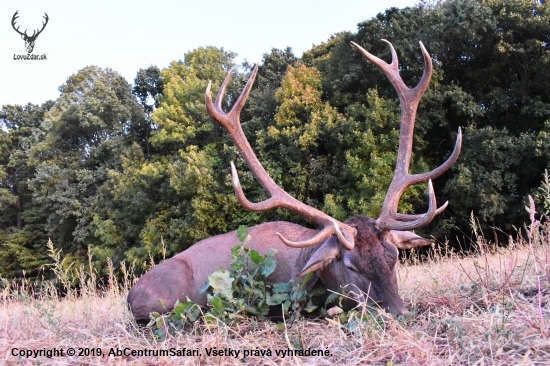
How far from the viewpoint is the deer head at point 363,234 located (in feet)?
11.7

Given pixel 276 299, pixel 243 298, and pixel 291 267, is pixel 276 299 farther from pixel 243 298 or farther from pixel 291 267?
pixel 291 267

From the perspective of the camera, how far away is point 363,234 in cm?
386

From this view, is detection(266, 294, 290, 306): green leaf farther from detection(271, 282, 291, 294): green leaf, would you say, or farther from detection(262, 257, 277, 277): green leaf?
detection(262, 257, 277, 277): green leaf

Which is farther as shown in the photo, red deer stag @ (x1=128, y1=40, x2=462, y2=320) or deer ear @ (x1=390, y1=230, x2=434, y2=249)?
deer ear @ (x1=390, y1=230, x2=434, y2=249)

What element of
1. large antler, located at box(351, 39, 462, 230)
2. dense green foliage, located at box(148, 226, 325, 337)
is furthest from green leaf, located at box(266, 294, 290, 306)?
large antler, located at box(351, 39, 462, 230)

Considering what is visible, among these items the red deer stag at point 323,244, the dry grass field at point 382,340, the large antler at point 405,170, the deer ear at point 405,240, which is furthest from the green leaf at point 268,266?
the deer ear at point 405,240

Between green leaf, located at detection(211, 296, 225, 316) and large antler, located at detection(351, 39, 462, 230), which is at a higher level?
large antler, located at detection(351, 39, 462, 230)

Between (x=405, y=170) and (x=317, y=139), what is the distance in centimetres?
1832

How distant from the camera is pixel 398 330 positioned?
271 centimetres

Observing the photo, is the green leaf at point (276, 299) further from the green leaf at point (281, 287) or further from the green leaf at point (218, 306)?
the green leaf at point (218, 306)

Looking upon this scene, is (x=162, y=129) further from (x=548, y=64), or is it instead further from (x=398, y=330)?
(x=398, y=330)

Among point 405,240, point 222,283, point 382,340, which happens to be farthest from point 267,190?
point 382,340

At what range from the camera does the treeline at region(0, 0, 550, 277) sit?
1822 centimetres

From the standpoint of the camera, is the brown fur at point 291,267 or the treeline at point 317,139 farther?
the treeline at point 317,139
